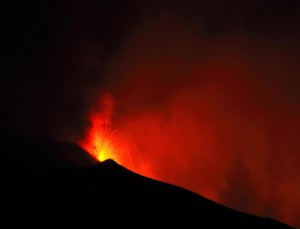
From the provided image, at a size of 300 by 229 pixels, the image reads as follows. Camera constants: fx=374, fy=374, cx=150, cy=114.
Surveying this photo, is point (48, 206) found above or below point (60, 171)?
below

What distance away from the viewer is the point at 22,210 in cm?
1269

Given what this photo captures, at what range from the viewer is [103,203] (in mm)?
14664

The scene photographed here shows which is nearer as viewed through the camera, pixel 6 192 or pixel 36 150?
pixel 6 192

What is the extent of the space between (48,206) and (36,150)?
25.4m

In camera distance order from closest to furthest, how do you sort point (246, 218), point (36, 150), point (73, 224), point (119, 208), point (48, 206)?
point (73, 224) → point (48, 206) → point (119, 208) → point (246, 218) → point (36, 150)

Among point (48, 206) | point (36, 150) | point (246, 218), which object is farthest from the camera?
point (36, 150)

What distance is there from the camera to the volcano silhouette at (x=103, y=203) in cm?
1289

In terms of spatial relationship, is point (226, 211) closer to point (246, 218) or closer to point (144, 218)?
point (246, 218)

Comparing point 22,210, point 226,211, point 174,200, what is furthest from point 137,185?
A: point 22,210

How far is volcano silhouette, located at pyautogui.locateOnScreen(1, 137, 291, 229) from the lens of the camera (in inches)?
508

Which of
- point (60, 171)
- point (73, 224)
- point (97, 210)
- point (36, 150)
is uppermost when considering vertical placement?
point (36, 150)

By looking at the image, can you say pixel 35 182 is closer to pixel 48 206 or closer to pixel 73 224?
pixel 48 206

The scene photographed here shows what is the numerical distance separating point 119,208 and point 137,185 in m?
2.79

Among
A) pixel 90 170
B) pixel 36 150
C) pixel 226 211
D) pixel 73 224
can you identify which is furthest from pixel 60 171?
pixel 36 150
